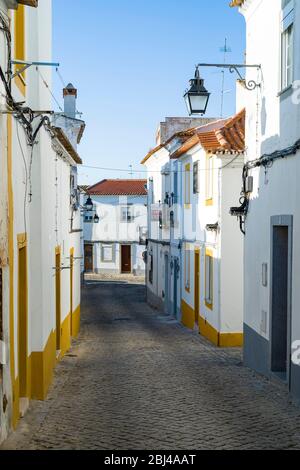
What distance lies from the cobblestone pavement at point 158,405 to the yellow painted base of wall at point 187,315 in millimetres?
4169

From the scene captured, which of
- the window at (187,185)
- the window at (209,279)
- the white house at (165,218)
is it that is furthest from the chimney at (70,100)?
the window at (209,279)

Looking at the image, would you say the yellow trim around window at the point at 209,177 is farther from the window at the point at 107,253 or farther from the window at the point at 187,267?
the window at the point at 107,253

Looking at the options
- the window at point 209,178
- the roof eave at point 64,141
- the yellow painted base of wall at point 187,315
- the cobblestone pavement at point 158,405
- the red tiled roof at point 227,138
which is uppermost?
the red tiled roof at point 227,138

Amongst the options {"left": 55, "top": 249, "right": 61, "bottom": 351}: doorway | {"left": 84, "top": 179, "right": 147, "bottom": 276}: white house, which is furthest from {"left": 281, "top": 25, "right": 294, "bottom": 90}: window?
{"left": 84, "top": 179, "right": 147, "bottom": 276}: white house

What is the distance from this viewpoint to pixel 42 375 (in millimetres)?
10125

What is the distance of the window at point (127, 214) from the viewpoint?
48750 mm

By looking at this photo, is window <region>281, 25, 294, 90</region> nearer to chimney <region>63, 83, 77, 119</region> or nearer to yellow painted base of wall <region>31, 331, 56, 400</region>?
yellow painted base of wall <region>31, 331, 56, 400</region>

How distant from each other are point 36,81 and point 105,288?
31461 mm

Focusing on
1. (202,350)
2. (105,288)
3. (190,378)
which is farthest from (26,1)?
(105,288)

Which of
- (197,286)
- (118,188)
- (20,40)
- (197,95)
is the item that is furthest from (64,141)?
(118,188)

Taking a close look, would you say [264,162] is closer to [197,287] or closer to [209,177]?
[209,177]

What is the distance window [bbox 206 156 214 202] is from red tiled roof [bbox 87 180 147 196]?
30.4 metres
